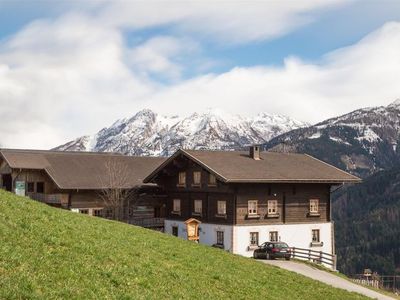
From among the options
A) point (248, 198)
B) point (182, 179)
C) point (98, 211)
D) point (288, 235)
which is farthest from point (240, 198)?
point (98, 211)

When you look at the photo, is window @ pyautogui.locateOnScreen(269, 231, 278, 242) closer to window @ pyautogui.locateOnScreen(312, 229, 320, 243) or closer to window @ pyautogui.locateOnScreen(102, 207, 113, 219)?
window @ pyautogui.locateOnScreen(312, 229, 320, 243)

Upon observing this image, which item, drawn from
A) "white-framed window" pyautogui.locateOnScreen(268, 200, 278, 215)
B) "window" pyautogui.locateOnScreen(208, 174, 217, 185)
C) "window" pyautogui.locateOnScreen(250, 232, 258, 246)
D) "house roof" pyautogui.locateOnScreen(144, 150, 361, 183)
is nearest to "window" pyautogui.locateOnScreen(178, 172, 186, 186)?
"house roof" pyautogui.locateOnScreen(144, 150, 361, 183)

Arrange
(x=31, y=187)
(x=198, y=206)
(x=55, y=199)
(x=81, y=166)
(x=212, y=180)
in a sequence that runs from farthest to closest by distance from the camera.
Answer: (x=81, y=166) < (x=31, y=187) < (x=55, y=199) < (x=198, y=206) < (x=212, y=180)

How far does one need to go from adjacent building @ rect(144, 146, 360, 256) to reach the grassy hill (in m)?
25.3

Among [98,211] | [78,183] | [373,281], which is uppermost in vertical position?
[78,183]

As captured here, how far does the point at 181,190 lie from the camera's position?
60688 mm

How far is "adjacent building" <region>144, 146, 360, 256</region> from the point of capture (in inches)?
2099

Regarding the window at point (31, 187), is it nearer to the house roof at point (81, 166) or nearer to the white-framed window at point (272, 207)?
the house roof at point (81, 166)

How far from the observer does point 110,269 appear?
16891mm

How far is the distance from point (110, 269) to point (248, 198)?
125ft

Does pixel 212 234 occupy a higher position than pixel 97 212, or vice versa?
pixel 97 212

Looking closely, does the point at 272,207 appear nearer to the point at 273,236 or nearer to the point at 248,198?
the point at 273,236

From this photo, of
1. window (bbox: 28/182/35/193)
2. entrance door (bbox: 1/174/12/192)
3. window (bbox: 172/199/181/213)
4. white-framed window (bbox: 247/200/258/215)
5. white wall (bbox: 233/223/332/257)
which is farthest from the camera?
entrance door (bbox: 1/174/12/192)

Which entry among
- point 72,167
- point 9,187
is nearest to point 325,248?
point 72,167
